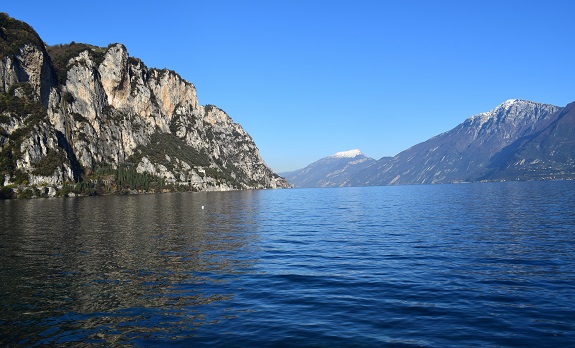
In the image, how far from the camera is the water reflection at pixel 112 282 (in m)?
20.0

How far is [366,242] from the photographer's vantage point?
157 ft

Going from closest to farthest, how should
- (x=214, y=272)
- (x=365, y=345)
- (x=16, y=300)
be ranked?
1. (x=365, y=345)
2. (x=16, y=300)
3. (x=214, y=272)

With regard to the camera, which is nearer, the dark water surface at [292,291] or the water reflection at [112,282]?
the dark water surface at [292,291]

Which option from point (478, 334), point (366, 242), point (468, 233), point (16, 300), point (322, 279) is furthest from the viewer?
point (468, 233)

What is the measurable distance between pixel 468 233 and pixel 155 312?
42918mm

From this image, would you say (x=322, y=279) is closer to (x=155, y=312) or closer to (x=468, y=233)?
(x=155, y=312)

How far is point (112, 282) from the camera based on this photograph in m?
29.0

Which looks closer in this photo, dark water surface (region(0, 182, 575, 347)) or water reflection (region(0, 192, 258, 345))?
dark water surface (region(0, 182, 575, 347))

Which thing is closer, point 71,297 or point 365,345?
point 365,345

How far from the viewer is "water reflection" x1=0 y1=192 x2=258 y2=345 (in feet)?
65.7

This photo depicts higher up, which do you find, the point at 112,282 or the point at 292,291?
the point at 112,282

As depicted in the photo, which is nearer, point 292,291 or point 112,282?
point 292,291

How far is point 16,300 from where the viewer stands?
24.3 meters

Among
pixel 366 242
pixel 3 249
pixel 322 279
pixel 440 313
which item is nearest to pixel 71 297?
pixel 322 279
